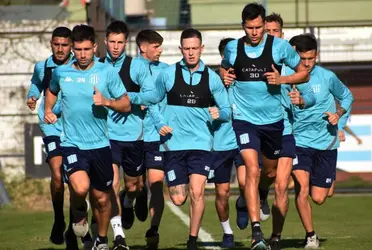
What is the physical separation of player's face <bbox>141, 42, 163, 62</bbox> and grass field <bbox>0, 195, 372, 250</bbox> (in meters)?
2.38

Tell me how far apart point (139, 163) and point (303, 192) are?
6.71ft

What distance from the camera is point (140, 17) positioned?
95.9 feet

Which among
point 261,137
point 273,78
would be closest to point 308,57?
point 261,137

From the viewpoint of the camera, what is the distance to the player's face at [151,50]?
1441 centimetres

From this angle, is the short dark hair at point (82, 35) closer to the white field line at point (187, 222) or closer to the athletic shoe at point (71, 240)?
the athletic shoe at point (71, 240)

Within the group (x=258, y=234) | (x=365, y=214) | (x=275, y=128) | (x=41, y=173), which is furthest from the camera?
(x=41, y=173)

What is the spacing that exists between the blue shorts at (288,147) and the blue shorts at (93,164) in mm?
Result: 2149

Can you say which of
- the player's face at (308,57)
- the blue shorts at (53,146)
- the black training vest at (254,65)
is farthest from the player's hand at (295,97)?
the blue shorts at (53,146)

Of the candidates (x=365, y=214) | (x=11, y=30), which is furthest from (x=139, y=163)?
(x=11, y=30)

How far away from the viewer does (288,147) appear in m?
13.2

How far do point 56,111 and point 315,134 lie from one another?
3.24 metres

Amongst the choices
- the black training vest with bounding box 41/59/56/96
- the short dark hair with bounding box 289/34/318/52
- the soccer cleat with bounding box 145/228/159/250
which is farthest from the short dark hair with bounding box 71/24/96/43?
the short dark hair with bounding box 289/34/318/52

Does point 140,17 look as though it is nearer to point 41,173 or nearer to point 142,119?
point 41,173

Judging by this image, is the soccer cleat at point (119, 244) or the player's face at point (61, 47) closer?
the soccer cleat at point (119, 244)
